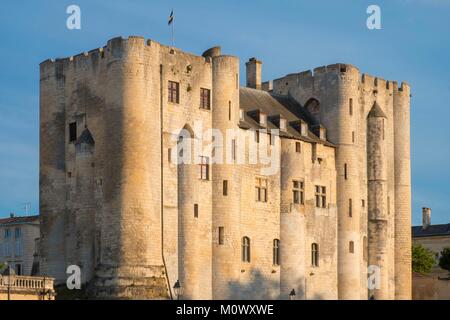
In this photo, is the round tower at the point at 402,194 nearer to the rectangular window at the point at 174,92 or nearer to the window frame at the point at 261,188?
the window frame at the point at 261,188

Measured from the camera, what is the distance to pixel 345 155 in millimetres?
76625

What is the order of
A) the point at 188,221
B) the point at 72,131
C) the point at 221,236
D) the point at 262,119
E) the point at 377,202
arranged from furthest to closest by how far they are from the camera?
the point at 377,202, the point at 262,119, the point at 72,131, the point at 221,236, the point at 188,221

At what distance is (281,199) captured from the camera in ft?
236

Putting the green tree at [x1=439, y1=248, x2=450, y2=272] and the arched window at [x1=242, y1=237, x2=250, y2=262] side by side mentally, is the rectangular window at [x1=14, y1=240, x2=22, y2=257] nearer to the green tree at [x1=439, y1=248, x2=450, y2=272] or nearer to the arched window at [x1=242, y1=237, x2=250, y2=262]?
the arched window at [x1=242, y1=237, x2=250, y2=262]

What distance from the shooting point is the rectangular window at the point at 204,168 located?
66500mm

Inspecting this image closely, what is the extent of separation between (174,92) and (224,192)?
23.5 feet

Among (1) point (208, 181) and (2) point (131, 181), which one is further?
(1) point (208, 181)

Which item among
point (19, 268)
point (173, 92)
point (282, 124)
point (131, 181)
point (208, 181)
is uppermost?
point (173, 92)

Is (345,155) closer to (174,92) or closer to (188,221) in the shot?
(174,92)

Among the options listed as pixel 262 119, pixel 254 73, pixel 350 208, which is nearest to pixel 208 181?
pixel 262 119

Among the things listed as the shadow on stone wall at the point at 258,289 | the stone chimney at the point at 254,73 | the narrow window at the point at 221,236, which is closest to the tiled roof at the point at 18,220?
the stone chimney at the point at 254,73
